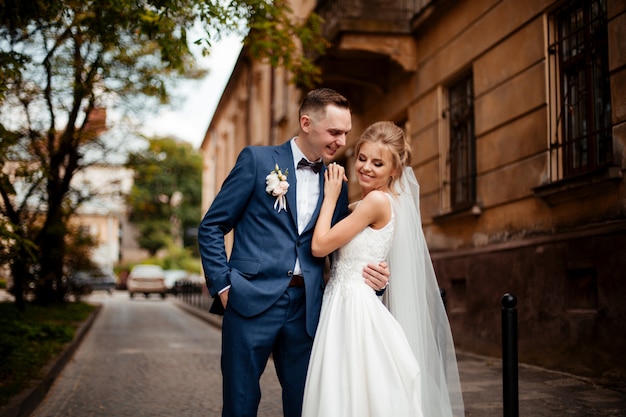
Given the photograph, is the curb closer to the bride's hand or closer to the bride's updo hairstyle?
the bride's hand

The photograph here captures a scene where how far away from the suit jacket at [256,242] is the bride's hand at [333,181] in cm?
11

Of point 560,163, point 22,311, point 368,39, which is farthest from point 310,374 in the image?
point 22,311

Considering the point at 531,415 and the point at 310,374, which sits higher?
the point at 310,374

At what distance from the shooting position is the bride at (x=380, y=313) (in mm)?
3711

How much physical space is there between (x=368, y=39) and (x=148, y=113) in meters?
7.73

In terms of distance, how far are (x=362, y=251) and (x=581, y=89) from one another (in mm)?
5823

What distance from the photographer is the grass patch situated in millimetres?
7750

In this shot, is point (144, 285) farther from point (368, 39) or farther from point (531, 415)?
point (531, 415)

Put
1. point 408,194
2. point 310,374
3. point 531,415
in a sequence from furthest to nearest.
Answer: point 531,415, point 408,194, point 310,374

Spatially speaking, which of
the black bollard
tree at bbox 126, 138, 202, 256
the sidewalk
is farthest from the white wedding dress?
tree at bbox 126, 138, 202, 256

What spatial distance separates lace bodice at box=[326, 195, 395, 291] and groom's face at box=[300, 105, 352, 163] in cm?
47

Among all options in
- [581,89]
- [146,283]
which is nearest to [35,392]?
[581,89]

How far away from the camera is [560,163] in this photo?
9047 mm

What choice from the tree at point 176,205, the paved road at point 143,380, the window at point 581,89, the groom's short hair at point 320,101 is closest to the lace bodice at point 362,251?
the groom's short hair at point 320,101
